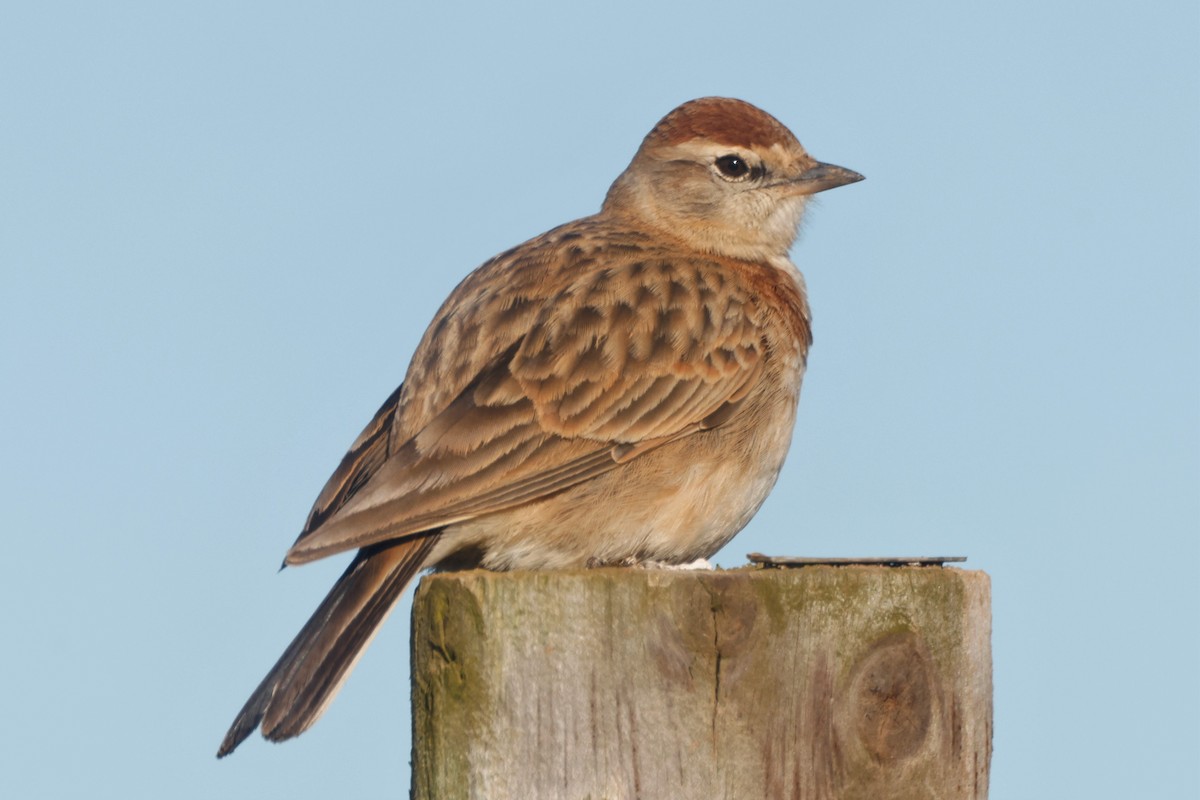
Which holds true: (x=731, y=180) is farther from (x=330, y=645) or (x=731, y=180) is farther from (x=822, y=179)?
(x=330, y=645)

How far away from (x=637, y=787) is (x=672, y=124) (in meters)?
6.40

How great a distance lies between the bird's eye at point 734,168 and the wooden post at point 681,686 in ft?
18.1

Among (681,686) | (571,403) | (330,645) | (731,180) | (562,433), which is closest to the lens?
(681,686)

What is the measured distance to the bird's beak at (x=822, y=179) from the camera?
956 centimetres

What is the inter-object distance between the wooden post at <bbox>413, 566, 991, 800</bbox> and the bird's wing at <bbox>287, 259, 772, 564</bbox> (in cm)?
166

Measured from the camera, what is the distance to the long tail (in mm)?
5289

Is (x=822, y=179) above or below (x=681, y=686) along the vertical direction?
above

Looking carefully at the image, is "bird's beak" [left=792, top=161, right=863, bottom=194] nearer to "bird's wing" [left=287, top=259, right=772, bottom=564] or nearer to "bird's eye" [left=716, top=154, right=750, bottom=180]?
"bird's eye" [left=716, top=154, right=750, bottom=180]

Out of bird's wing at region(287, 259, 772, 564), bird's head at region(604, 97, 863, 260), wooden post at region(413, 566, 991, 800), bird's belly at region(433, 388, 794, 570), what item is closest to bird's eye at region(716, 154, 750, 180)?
bird's head at region(604, 97, 863, 260)

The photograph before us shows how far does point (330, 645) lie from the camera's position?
5.60 meters

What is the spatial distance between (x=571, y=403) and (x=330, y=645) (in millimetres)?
1854

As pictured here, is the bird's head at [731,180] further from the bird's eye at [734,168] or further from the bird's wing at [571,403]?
the bird's wing at [571,403]

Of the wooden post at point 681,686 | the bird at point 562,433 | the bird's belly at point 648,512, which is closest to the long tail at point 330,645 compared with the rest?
the bird at point 562,433

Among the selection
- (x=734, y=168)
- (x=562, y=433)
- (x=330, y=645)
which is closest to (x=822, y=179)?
(x=734, y=168)
